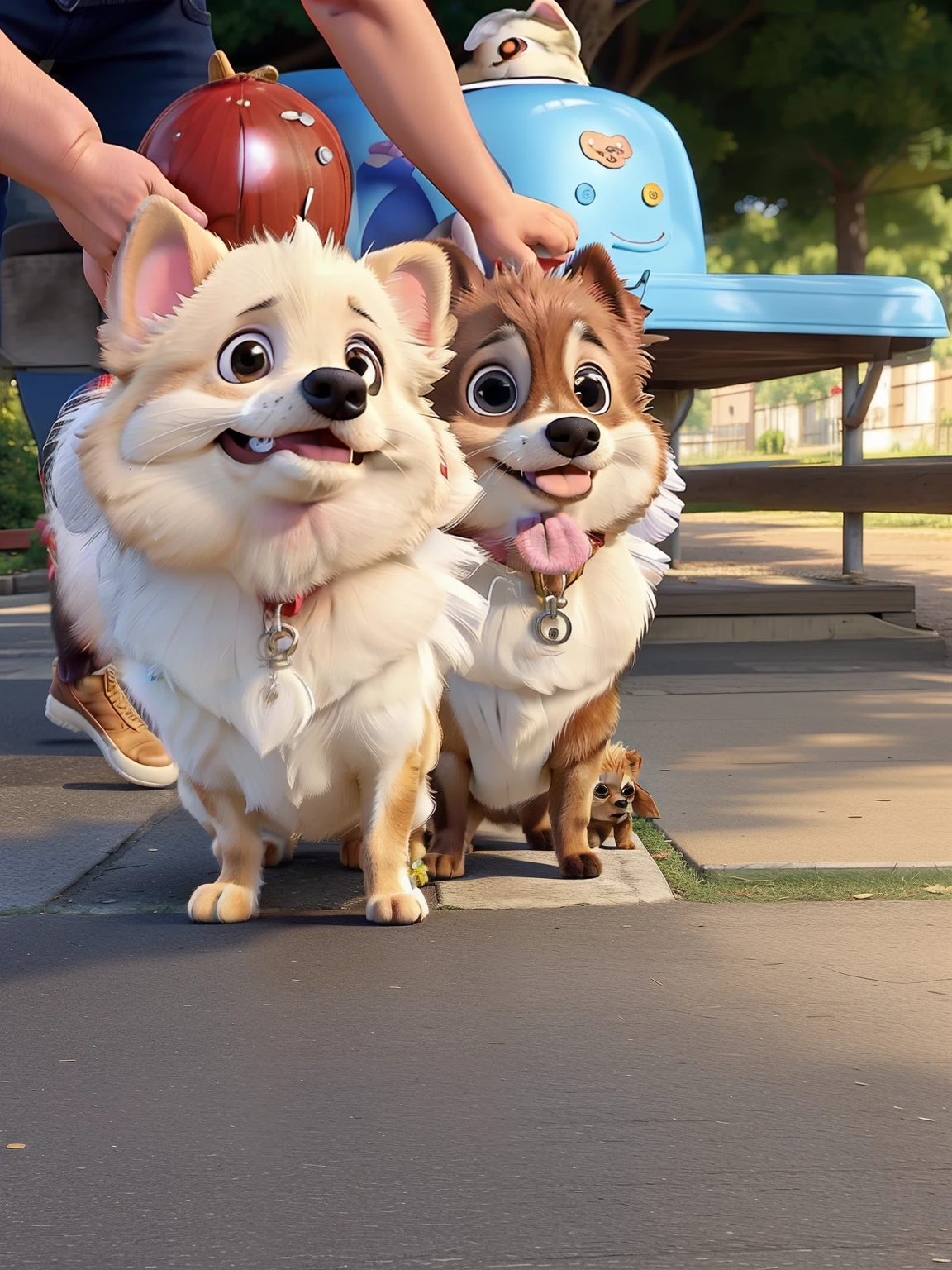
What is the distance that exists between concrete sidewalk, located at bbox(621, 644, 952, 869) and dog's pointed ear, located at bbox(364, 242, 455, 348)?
4.12 ft

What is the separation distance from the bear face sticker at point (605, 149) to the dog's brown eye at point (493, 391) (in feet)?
14.1

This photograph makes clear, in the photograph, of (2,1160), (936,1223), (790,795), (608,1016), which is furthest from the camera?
(790,795)

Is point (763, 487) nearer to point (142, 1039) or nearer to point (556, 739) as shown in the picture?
point (556, 739)

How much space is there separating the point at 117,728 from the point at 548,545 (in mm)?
1820

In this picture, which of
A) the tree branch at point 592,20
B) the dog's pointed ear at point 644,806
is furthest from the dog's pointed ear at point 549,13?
the dog's pointed ear at point 644,806

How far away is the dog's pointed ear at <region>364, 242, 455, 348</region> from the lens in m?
2.66

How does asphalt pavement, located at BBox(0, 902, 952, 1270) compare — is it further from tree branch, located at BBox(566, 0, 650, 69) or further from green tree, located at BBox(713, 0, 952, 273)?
green tree, located at BBox(713, 0, 952, 273)

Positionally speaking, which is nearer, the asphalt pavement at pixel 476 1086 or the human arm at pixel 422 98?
the asphalt pavement at pixel 476 1086

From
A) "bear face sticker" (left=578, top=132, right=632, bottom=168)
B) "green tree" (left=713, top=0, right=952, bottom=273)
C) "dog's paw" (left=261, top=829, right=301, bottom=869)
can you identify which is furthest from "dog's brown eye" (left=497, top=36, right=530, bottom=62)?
"green tree" (left=713, top=0, right=952, bottom=273)

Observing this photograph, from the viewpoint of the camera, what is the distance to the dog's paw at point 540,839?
11.2 feet

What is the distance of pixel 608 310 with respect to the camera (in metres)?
3.03

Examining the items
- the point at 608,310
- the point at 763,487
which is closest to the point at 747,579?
the point at 763,487

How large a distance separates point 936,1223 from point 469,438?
168cm

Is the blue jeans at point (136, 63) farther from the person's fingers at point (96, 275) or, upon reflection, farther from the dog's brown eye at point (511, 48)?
the dog's brown eye at point (511, 48)
